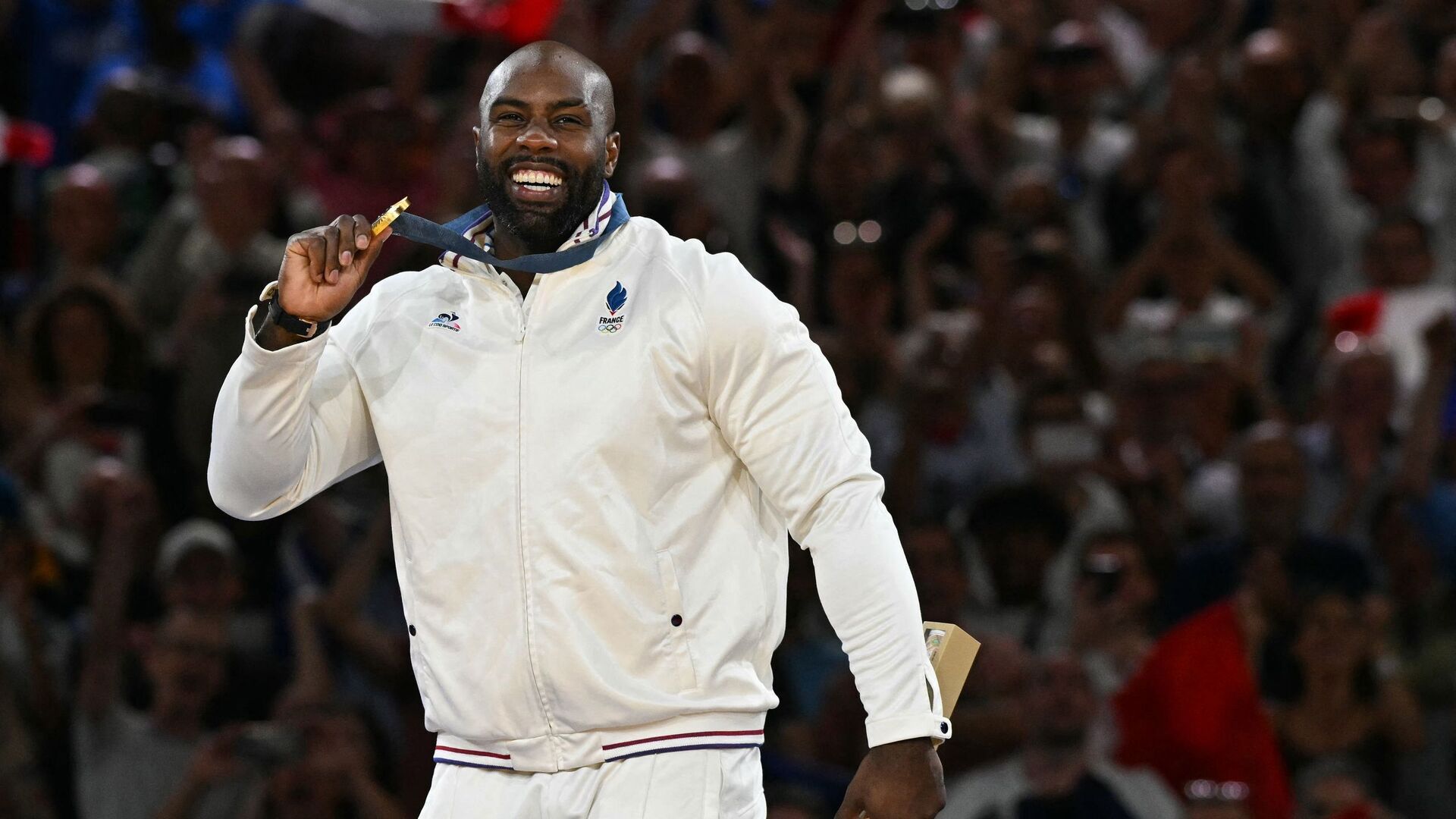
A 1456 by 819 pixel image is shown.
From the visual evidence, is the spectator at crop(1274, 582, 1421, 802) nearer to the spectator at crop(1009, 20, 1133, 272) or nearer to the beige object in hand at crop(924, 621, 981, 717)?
the spectator at crop(1009, 20, 1133, 272)

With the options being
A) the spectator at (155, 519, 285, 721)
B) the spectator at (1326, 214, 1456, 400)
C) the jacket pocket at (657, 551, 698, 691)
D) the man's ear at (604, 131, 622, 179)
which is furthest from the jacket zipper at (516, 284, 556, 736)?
the spectator at (1326, 214, 1456, 400)

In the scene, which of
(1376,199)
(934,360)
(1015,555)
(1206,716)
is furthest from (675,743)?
(1376,199)

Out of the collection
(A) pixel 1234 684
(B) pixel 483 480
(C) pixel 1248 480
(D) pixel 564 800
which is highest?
(B) pixel 483 480

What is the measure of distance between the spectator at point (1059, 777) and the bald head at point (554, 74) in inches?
120

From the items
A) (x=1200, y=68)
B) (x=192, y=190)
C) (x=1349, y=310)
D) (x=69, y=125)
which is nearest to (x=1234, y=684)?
(x=1349, y=310)

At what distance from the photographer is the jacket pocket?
10.9ft

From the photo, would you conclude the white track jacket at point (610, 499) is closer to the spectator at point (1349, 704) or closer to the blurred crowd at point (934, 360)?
the blurred crowd at point (934, 360)

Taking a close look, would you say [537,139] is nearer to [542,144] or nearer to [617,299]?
[542,144]

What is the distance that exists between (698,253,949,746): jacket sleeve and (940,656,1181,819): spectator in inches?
112

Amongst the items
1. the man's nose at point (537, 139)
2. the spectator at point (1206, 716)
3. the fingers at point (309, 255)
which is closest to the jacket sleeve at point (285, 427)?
the fingers at point (309, 255)

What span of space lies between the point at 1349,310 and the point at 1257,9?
216 cm

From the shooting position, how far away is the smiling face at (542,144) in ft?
11.3

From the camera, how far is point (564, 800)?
333 cm

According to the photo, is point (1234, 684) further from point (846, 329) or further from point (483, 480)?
point (483, 480)
